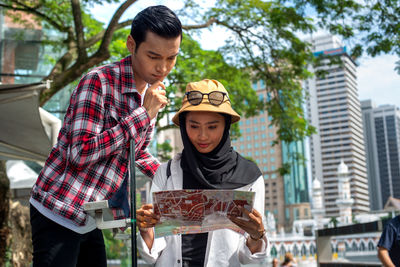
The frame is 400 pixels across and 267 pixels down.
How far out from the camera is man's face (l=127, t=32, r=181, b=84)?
2033 mm

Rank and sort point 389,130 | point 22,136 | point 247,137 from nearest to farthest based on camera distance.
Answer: point 22,136 < point 247,137 < point 389,130

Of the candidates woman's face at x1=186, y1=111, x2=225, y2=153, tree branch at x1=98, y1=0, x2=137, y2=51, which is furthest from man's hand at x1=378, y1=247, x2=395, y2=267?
tree branch at x1=98, y1=0, x2=137, y2=51

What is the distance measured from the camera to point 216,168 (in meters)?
2.08

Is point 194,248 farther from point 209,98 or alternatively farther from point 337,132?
point 337,132

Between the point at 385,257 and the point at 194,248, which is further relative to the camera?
the point at 385,257

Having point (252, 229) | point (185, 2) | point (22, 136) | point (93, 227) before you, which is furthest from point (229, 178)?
point (185, 2)

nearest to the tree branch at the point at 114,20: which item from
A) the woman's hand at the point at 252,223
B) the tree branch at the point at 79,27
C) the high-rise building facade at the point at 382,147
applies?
the tree branch at the point at 79,27

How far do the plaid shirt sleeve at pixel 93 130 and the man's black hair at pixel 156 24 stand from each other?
0.30 metres

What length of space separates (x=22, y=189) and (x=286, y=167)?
209 inches

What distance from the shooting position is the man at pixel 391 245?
14.8ft

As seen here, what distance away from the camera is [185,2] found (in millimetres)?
9484

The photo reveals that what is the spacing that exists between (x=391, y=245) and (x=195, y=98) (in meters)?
3.19

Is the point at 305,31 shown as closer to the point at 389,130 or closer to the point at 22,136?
the point at 22,136

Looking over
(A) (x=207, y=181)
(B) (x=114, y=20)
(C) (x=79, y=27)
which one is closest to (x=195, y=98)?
(A) (x=207, y=181)
